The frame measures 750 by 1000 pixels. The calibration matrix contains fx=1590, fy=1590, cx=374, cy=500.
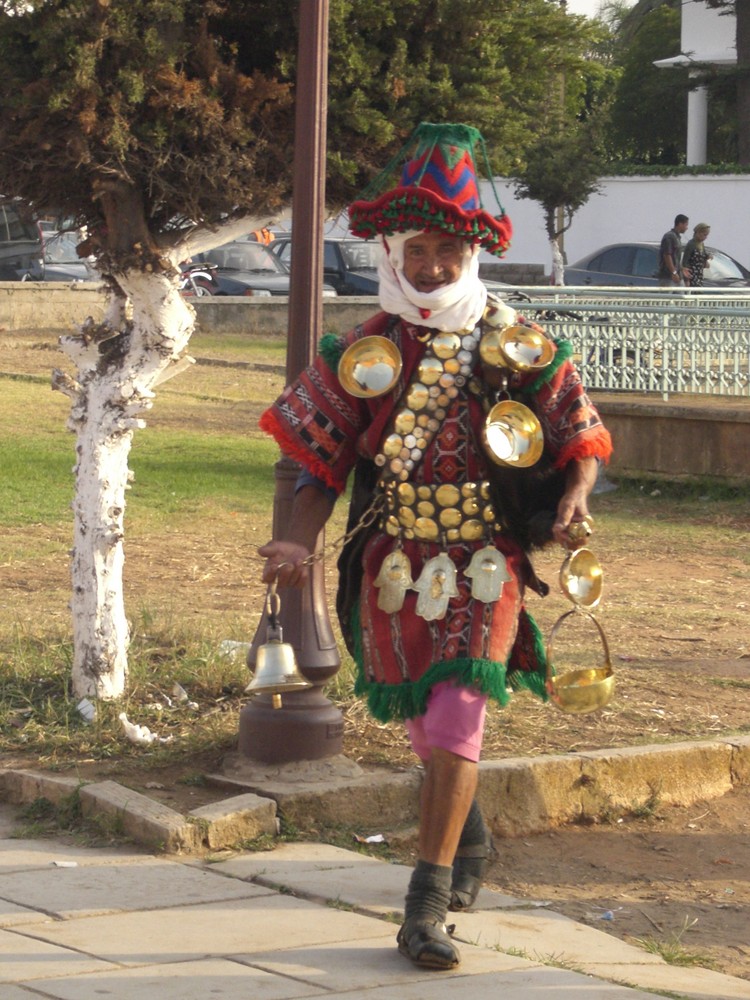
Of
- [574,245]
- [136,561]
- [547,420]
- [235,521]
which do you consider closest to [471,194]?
[547,420]

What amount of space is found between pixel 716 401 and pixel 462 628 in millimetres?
9103

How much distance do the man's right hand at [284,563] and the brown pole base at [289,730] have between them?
118cm

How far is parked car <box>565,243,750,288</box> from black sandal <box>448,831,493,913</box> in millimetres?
20198

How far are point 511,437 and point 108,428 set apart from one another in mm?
2414

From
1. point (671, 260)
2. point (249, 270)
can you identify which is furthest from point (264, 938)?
point (249, 270)

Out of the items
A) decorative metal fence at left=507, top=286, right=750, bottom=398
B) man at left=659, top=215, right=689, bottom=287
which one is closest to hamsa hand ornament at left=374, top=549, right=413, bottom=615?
decorative metal fence at left=507, top=286, right=750, bottom=398

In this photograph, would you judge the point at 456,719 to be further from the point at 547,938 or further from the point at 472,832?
the point at 547,938

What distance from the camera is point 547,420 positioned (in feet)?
14.2

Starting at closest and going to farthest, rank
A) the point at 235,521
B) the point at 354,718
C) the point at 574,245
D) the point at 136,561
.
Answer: the point at 354,718
the point at 136,561
the point at 235,521
the point at 574,245

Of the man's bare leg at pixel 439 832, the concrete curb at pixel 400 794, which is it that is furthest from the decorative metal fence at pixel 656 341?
the man's bare leg at pixel 439 832

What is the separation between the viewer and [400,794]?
528 cm

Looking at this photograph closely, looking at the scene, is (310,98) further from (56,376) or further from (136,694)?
(136,694)

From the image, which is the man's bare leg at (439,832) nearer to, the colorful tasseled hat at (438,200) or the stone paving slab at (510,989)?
the stone paving slab at (510,989)

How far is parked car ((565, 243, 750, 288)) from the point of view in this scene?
79.0ft
